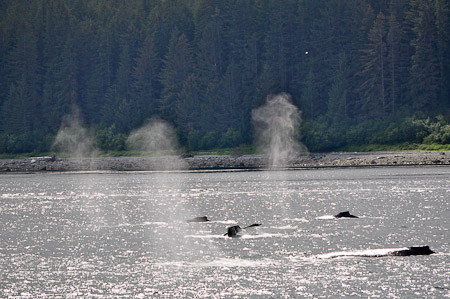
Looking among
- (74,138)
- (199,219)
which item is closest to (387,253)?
(199,219)

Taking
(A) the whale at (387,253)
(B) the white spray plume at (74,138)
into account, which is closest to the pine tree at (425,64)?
(B) the white spray plume at (74,138)

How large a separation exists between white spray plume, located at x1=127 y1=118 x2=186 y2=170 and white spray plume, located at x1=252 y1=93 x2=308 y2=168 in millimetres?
17945

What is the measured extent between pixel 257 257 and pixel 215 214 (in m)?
23.5

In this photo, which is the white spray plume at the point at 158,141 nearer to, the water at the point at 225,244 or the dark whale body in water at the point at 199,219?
the water at the point at 225,244

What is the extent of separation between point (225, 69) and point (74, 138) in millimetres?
38896

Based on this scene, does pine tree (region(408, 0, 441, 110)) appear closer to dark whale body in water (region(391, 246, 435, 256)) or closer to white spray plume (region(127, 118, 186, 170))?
white spray plume (region(127, 118, 186, 170))

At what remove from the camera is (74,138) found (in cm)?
16025

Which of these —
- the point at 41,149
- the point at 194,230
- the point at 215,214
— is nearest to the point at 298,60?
the point at 41,149

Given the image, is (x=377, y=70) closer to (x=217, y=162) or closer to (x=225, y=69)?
(x=217, y=162)

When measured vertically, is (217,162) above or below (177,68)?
below

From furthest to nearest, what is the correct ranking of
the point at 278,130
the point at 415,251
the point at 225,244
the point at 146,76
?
the point at 146,76
the point at 278,130
the point at 225,244
the point at 415,251

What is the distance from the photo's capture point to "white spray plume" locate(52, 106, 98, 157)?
15438 centimetres

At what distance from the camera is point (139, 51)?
17512 cm

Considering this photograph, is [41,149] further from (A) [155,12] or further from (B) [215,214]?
(B) [215,214]
